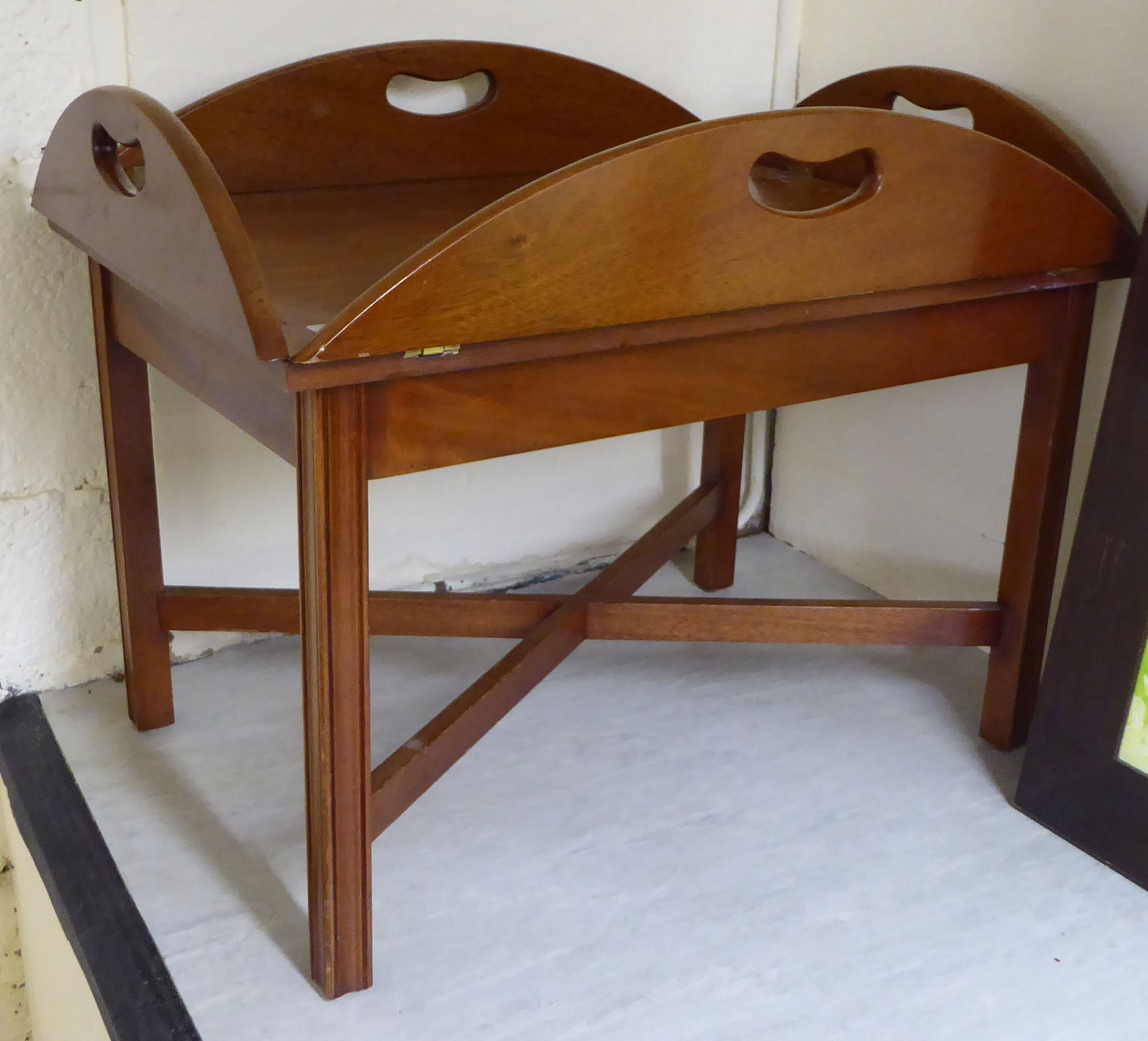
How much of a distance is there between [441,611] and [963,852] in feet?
2.18

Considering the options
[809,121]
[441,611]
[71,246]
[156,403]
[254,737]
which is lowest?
[254,737]

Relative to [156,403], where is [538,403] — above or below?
above

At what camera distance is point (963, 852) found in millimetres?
1348

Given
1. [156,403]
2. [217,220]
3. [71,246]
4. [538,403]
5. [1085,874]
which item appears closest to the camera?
[217,220]

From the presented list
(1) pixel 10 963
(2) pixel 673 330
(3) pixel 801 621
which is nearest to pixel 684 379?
(2) pixel 673 330

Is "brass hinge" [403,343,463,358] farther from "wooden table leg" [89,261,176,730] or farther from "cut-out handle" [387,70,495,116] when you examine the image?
"cut-out handle" [387,70,495,116]

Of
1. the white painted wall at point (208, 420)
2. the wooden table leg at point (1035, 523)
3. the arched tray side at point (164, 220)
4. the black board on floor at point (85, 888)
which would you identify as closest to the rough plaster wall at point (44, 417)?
the white painted wall at point (208, 420)

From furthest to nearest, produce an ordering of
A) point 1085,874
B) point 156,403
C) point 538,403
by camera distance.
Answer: point 156,403
point 1085,874
point 538,403

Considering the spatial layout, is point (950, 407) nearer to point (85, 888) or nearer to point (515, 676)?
point (515, 676)

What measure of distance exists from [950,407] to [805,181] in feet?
1.31

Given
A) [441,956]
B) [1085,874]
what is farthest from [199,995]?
[1085,874]

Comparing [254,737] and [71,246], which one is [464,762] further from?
[71,246]

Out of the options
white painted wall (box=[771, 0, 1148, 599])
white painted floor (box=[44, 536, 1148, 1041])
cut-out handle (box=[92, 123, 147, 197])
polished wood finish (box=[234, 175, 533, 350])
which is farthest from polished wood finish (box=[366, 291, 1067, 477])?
white painted floor (box=[44, 536, 1148, 1041])

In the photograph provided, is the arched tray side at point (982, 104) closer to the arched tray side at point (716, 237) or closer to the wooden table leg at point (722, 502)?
the arched tray side at point (716, 237)
